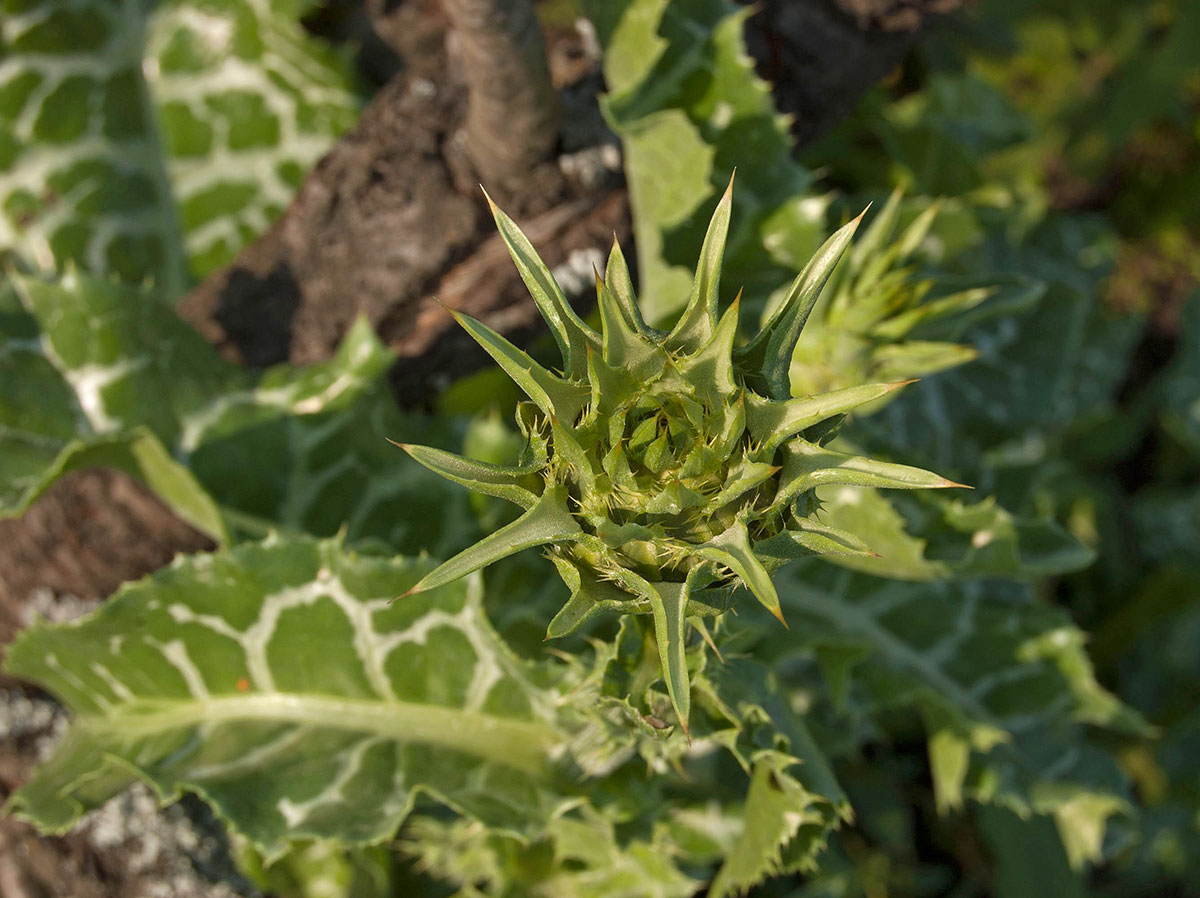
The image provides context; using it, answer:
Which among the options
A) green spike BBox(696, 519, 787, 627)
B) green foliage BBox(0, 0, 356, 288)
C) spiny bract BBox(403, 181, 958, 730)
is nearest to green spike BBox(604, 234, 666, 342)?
spiny bract BBox(403, 181, 958, 730)

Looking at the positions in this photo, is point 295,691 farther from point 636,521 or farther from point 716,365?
point 716,365

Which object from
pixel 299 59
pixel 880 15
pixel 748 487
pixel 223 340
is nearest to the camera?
pixel 748 487

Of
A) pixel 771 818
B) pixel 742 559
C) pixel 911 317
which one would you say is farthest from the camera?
pixel 911 317

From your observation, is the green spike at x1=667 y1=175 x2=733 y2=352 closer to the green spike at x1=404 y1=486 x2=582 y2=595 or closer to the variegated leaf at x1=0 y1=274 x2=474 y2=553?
the green spike at x1=404 y1=486 x2=582 y2=595

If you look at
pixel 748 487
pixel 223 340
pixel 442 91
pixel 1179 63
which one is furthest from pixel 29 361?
pixel 1179 63

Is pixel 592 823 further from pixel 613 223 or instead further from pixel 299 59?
pixel 299 59

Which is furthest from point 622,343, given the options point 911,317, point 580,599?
point 911,317
